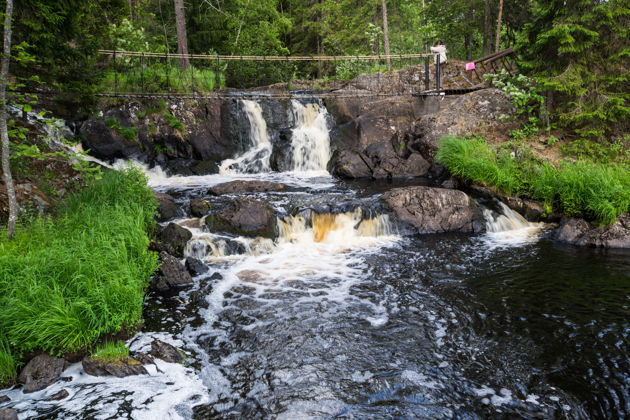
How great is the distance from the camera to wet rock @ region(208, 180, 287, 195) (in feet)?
42.8

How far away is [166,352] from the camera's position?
17.7 feet

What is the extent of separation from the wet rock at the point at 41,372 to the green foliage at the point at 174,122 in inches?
501

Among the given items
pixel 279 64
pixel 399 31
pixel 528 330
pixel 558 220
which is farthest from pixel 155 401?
pixel 399 31

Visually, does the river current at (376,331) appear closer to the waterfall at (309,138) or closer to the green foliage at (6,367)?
the green foliage at (6,367)

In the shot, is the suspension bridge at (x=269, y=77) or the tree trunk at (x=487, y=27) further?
the tree trunk at (x=487, y=27)

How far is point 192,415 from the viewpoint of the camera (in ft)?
14.7

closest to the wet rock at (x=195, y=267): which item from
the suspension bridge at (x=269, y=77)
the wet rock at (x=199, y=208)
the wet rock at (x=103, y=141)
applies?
the wet rock at (x=199, y=208)

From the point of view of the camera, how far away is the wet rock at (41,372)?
474 cm

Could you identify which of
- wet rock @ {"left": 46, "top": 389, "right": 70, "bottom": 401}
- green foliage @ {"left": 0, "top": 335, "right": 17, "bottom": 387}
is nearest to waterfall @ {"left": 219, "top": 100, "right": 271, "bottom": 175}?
green foliage @ {"left": 0, "top": 335, "right": 17, "bottom": 387}

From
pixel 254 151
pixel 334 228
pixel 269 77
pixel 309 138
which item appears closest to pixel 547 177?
pixel 334 228

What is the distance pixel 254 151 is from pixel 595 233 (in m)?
12.3

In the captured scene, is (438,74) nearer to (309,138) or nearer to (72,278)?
(309,138)

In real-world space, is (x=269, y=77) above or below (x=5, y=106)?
above

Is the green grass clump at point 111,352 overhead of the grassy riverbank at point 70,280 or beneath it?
beneath
